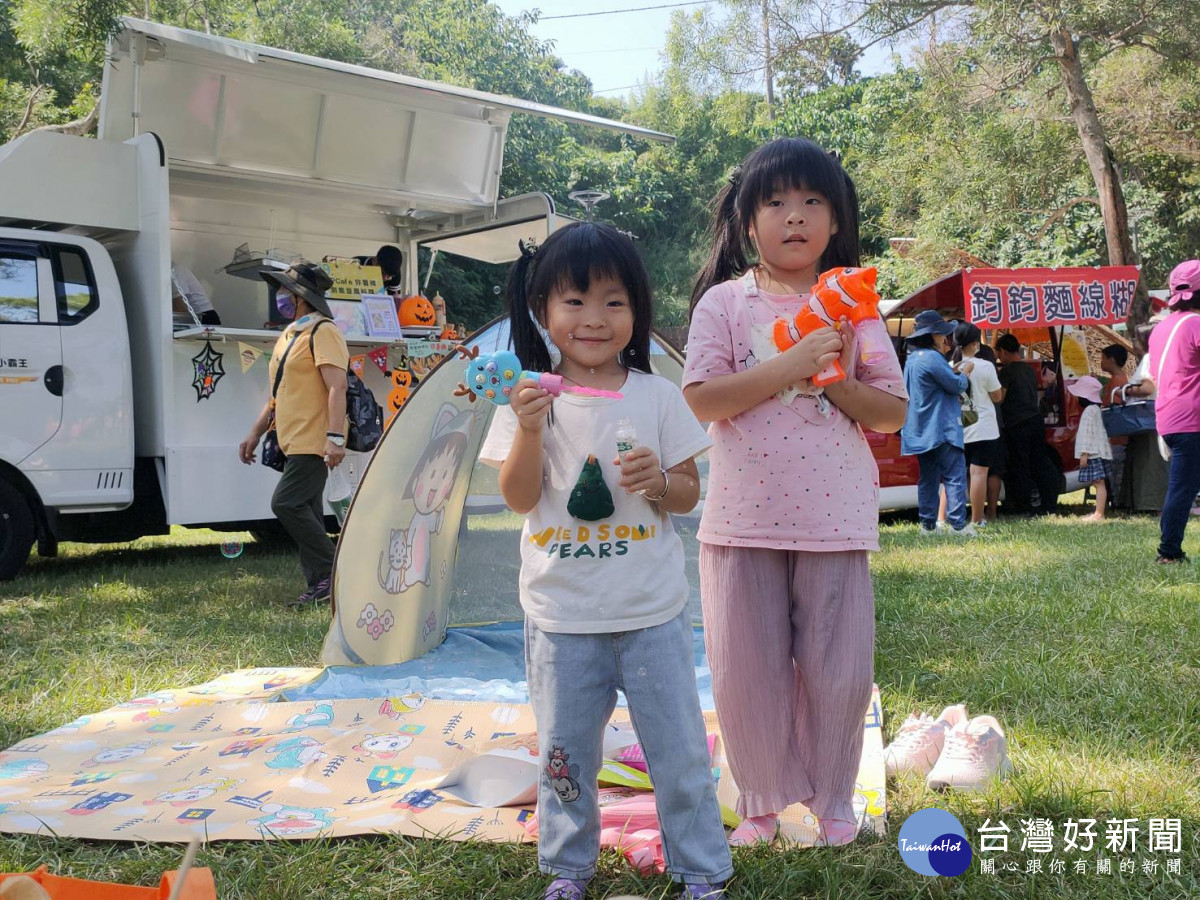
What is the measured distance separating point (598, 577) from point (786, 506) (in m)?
0.44

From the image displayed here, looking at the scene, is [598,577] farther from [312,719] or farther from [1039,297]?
[1039,297]

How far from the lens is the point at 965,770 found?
247 centimetres

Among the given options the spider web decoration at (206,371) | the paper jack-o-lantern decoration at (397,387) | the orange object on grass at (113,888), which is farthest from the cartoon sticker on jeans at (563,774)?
the paper jack-o-lantern decoration at (397,387)

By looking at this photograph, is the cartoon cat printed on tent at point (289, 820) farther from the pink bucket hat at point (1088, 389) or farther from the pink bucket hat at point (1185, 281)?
the pink bucket hat at point (1088, 389)

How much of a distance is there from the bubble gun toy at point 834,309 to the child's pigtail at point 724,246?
0.80 ft

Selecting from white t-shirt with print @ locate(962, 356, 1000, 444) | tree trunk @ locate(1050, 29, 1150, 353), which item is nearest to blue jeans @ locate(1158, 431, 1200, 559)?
white t-shirt with print @ locate(962, 356, 1000, 444)

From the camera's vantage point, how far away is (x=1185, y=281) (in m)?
5.23

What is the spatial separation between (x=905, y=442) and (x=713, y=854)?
5.88m

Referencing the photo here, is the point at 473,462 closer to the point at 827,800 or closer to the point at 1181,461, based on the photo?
the point at 827,800

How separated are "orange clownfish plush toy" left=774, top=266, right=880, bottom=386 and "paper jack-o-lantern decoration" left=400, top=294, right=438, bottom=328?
578 cm

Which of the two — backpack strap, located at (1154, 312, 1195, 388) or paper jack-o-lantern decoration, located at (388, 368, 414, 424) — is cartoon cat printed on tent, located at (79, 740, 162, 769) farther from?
backpack strap, located at (1154, 312, 1195, 388)

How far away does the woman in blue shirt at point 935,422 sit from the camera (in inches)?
284

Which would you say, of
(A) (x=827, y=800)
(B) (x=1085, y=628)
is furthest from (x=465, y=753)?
(B) (x=1085, y=628)

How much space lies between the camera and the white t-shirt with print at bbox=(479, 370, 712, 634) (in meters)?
1.86
